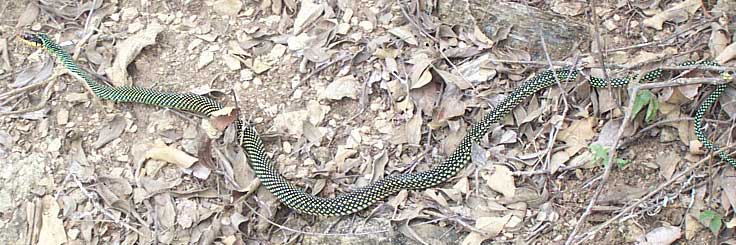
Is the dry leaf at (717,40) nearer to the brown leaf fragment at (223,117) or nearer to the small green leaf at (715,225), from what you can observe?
the small green leaf at (715,225)

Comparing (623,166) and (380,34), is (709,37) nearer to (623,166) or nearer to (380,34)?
(623,166)

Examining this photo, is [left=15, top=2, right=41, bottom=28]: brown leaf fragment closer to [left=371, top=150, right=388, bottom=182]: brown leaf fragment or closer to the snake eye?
the snake eye

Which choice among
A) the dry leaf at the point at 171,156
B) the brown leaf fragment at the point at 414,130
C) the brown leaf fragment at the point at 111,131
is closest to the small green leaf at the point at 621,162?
the brown leaf fragment at the point at 414,130

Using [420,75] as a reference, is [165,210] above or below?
below

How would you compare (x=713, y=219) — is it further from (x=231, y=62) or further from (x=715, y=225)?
(x=231, y=62)

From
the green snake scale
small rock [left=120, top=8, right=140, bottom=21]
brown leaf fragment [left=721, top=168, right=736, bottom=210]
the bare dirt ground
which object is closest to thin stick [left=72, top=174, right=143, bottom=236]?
the bare dirt ground

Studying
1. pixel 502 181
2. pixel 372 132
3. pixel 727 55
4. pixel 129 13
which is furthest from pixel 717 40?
pixel 129 13

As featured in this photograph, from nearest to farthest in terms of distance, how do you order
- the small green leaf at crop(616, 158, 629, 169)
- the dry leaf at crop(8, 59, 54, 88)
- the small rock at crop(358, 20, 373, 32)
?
the small green leaf at crop(616, 158, 629, 169), the small rock at crop(358, 20, 373, 32), the dry leaf at crop(8, 59, 54, 88)
